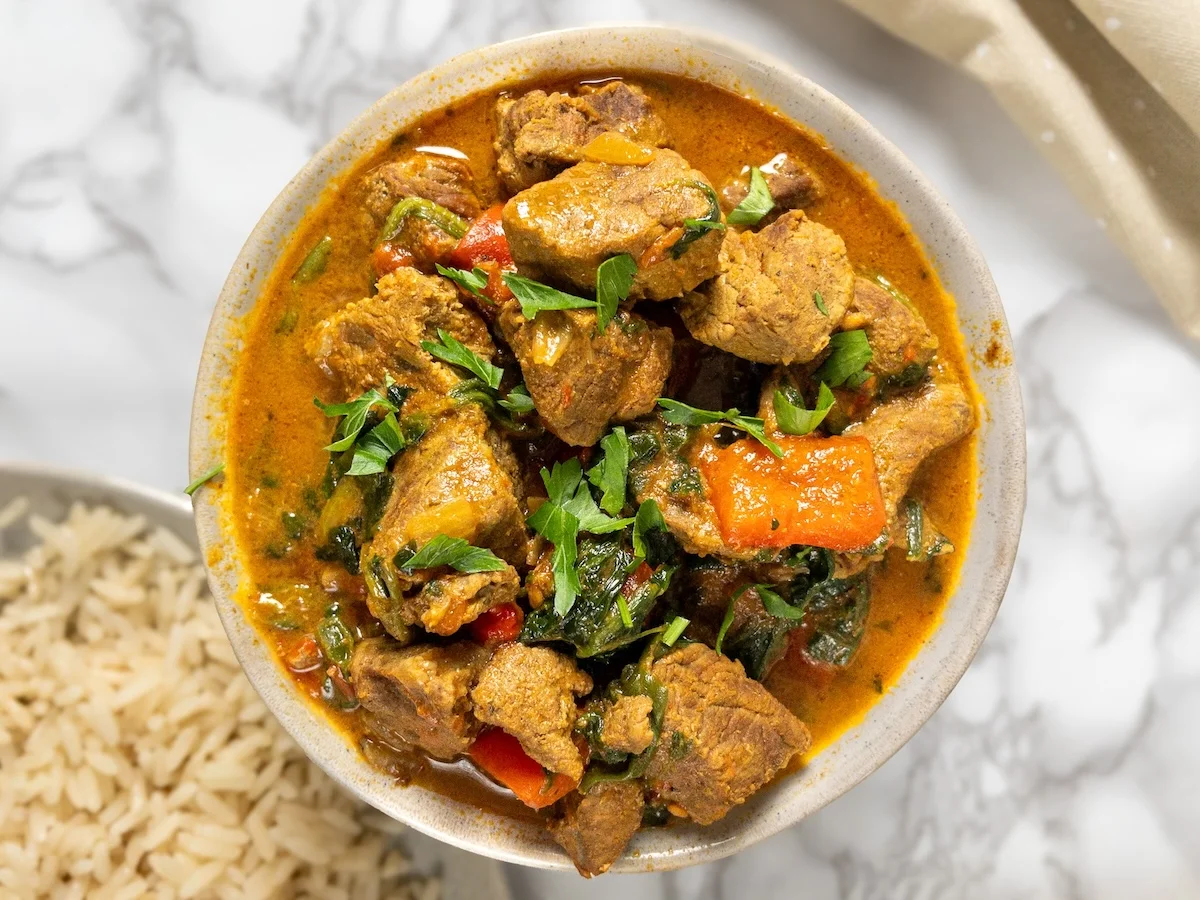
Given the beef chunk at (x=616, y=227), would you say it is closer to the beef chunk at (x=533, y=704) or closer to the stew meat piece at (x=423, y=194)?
the stew meat piece at (x=423, y=194)

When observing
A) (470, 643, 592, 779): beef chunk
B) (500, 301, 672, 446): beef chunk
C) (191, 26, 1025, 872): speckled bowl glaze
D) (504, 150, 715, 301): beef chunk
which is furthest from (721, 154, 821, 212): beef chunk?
(470, 643, 592, 779): beef chunk

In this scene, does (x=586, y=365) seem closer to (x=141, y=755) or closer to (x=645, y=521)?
(x=645, y=521)

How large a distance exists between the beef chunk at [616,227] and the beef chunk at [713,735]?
1133 mm

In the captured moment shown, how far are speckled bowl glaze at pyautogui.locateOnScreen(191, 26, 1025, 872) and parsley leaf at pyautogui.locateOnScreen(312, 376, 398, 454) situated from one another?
51cm

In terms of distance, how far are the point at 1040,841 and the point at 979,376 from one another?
224 cm

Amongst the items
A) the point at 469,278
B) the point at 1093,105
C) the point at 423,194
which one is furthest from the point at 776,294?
the point at 1093,105

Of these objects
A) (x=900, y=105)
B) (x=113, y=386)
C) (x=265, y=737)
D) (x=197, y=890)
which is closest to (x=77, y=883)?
(x=197, y=890)

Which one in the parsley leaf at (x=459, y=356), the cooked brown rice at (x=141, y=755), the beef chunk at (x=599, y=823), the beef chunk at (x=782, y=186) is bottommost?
the cooked brown rice at (x=141, y=755)

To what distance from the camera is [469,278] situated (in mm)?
3135

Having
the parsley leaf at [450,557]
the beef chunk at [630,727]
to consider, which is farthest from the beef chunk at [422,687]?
the beef chunk at [630,727]

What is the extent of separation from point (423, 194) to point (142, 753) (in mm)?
2706

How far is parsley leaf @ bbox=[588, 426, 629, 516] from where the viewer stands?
301 centimetres

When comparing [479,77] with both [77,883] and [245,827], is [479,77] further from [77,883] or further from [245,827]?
[77,883]

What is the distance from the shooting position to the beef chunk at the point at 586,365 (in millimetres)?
2848
